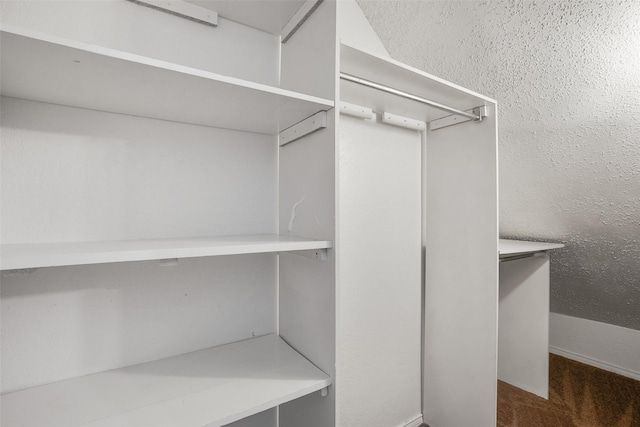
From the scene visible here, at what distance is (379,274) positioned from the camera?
153 centimetres

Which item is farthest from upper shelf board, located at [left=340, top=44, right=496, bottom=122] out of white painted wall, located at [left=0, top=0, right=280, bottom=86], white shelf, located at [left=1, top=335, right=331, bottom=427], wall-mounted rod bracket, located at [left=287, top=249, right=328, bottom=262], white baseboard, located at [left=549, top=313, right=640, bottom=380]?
white baseboard, located at [left=549, top=313, right=640, bottom=380]

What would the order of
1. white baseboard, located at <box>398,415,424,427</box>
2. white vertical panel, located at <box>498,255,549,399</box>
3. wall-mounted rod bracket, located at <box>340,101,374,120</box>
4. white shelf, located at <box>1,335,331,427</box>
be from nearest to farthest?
1. white shelf, located at <box>1,335,331,427</box>
2. wall-mounted rod bracket, located at <box>340,101,374,120</box>
3. white baseboard, located at <box>398,415,424,427</box>
4. white vertical panel, located at <box>498,255,549,399</box>

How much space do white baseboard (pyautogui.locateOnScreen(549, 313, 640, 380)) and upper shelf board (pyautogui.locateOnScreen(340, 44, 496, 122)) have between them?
7.35 ft

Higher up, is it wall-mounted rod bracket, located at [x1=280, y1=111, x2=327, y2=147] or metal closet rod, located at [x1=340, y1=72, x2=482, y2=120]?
metal closet rod, located at [x1=340, y1=72, x2=482, y2=120]

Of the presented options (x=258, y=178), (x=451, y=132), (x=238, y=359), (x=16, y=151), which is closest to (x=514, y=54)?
(x=451, y=132)

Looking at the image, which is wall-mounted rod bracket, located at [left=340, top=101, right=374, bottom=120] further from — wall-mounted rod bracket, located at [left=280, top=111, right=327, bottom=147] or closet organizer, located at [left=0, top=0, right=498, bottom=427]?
wall-mounted rod bracket, located at [left=280, top=111, right=327, bottom=147]

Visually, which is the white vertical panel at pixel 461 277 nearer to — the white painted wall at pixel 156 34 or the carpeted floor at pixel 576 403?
the carpeted floor at pixel 576 403

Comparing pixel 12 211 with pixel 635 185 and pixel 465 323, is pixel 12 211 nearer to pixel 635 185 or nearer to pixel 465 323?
pixel 465 323

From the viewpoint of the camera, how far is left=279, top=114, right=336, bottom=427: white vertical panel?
2.91ft

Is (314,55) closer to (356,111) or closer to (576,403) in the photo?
(356,111)

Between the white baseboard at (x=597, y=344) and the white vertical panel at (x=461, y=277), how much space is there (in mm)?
1699

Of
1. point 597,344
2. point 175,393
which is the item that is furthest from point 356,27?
point 597,344

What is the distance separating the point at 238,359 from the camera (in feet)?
3.26

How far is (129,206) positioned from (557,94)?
1830 millimetres
